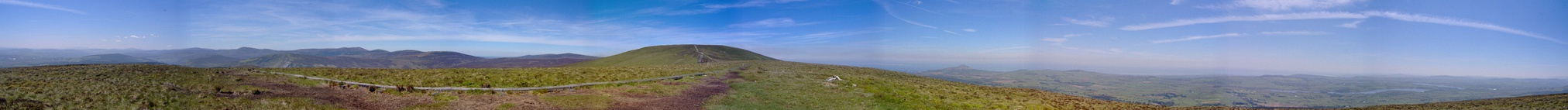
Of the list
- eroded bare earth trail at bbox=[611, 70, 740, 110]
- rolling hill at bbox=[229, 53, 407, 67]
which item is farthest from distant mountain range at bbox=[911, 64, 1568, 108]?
rolling hill at bbox=[229, 53, 407, 67]

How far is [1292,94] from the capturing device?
174 ft

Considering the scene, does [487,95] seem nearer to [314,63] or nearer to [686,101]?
[686,101]

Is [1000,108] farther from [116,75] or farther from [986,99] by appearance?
[116,75]

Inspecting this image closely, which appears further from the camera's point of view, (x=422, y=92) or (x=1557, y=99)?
(x=422, y=92)

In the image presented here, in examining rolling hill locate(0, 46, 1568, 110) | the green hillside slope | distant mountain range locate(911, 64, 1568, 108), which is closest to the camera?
rolling hill locate(0, 46, 1568, 110)

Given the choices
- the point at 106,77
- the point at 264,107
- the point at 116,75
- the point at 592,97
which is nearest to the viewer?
the point at 264,107

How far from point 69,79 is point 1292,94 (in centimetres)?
8215

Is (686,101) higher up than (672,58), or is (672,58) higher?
(672,58)

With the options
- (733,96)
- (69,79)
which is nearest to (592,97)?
(733,96)

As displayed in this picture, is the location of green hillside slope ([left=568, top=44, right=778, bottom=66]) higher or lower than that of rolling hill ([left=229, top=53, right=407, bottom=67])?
higher

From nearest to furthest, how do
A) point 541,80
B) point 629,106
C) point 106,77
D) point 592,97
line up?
point 629,106
point 592,97
point 106,77
point 541,80

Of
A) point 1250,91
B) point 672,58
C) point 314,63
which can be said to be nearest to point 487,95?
point 1250,91

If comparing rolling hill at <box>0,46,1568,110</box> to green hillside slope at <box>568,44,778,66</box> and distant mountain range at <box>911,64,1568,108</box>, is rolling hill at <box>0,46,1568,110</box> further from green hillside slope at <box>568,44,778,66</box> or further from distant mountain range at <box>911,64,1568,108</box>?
green hillside slope at <box>568,44,778,66</box>

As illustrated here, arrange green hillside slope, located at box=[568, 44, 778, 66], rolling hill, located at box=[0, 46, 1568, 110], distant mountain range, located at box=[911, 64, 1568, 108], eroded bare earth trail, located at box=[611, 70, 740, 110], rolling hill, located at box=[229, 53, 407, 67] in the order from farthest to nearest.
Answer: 1. rolling hill, located at box=[229, 53, 407, 67]
2. green hillside slope, located at box=[568, 44, 778, 66]
3. distant mountain range, located at box=[911, 64, 1568, 108]
4. eroded bare earth trail, located at box=[611, 70, 740, 110]
5. rolling hill, located at box=[0, 46, 1568, 110]
